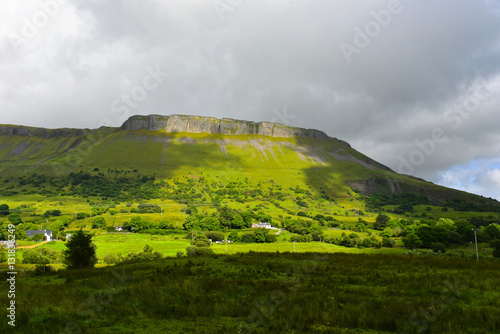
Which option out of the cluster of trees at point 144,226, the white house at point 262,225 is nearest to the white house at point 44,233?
the cluster of trees at point 144,226

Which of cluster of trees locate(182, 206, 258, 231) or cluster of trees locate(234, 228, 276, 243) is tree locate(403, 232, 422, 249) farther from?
cluster of trees locate(182, 206, 258, 231)

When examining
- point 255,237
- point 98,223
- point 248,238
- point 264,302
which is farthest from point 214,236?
point 264,302

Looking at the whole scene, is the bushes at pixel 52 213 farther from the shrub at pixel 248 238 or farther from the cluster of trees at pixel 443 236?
the cluster of trees at pixel 443 236

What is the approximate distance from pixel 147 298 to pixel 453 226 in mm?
119138

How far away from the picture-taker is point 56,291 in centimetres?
1553

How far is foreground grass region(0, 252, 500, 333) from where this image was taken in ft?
34.2

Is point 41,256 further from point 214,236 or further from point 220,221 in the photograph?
point 220,221

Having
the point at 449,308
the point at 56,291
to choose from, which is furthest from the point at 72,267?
the point at 449,308

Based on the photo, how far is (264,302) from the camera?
1327 centimetres

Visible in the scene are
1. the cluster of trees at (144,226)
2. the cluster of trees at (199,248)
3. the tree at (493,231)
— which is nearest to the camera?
the cluster of trees at (199,248)

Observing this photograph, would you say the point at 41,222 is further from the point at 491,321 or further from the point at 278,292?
the point at 491,321

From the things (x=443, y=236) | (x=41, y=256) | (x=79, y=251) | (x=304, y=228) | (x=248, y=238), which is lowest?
(x=41, y=256)

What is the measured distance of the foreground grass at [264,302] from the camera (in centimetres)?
1042

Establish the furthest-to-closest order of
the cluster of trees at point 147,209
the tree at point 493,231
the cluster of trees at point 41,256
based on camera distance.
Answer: the cluster of trees at point 147,209, the tree at point 493,231, the cluster of trees at point 41,256
